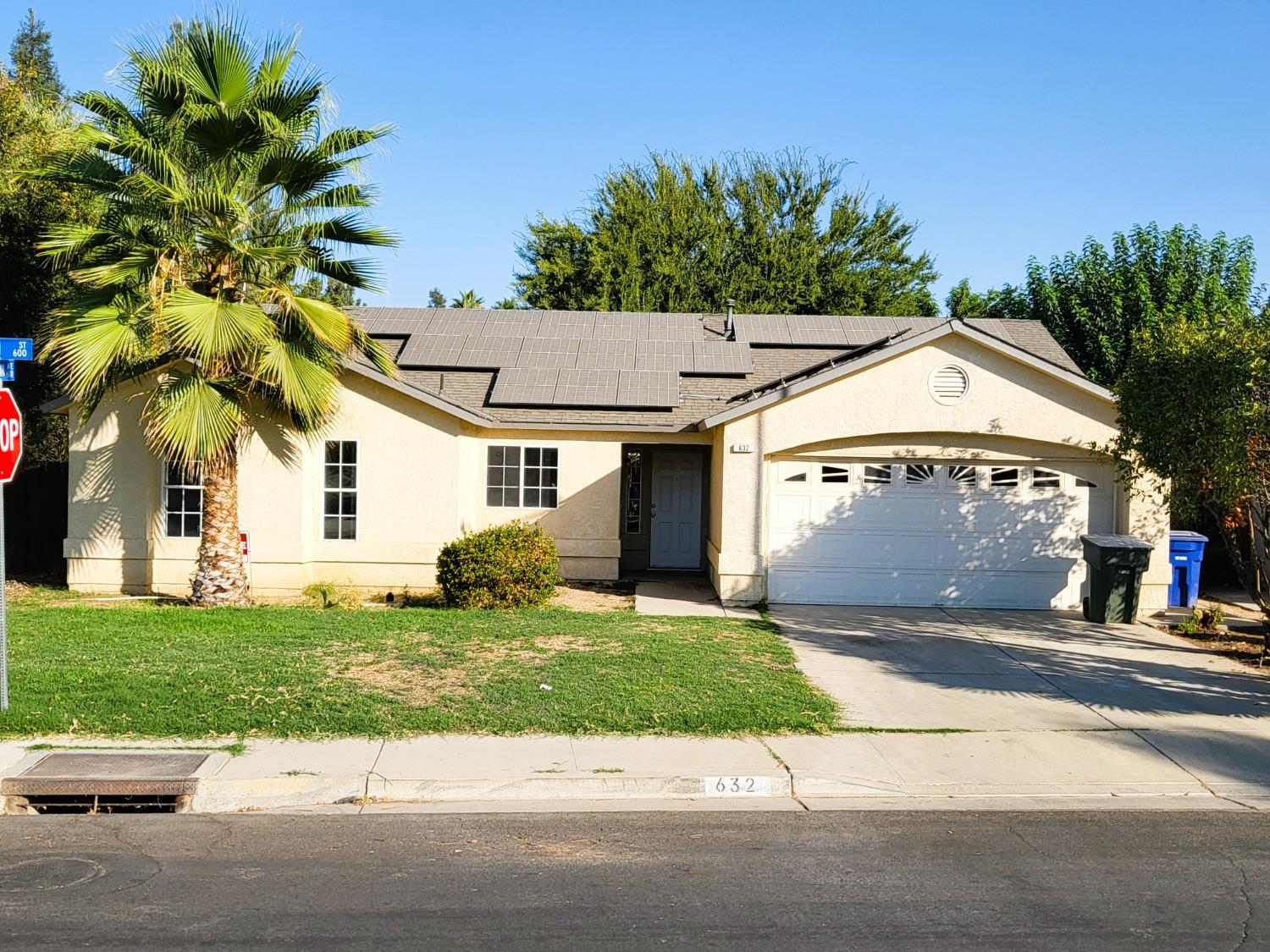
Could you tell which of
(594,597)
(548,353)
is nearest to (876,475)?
(594,597)

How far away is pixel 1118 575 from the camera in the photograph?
14.0 meters

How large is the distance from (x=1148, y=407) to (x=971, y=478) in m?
3.66

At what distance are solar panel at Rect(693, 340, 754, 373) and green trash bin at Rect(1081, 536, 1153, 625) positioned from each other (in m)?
7.06

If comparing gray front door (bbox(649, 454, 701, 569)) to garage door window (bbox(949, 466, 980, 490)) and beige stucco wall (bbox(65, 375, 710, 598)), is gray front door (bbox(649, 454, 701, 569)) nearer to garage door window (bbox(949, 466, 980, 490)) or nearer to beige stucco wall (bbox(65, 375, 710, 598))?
beige stucco wall (bbox(65, 375, 710, 598))

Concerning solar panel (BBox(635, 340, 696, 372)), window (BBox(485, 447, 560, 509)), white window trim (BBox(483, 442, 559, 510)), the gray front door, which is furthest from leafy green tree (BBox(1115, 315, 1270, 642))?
window (BBox(485, 447, 560, 509))

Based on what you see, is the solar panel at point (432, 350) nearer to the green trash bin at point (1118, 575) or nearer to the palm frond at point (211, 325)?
the palm frond at point (211, 325)

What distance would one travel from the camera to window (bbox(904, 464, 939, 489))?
1536cm

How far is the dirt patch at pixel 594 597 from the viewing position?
14906mm

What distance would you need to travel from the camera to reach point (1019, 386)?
14.8 metres

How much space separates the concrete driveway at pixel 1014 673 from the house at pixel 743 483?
36.7 inches

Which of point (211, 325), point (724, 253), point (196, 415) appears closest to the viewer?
point (211, 325)

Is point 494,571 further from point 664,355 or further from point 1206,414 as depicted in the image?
point 1206,414

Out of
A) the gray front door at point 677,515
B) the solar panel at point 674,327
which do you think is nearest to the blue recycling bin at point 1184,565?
the gray front door at point 677,515

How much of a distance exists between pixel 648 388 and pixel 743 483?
11.7 ft
